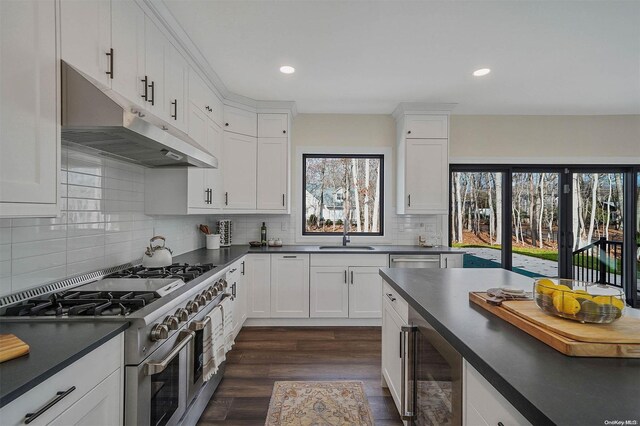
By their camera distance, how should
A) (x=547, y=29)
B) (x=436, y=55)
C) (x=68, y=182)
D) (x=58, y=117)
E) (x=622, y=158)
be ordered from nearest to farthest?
1. (x=58, y=117)
2. (x=68, y=182)
3. (x=547, y=29)
4. (x=436, y=55)
5. (x=622, y=158)

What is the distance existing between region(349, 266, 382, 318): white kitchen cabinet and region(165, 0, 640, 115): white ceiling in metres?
2.02

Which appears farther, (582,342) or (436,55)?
(436,55)

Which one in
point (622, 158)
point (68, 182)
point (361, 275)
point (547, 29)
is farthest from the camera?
point (622, 158)

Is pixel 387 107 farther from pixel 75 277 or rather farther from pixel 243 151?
pixel 75 277

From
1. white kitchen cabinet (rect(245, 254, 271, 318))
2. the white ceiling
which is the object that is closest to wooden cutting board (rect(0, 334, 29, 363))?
the white ceiling

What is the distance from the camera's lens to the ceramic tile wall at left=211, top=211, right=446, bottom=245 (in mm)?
4094

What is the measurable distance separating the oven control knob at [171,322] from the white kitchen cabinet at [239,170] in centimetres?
216

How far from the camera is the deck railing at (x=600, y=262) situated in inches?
162

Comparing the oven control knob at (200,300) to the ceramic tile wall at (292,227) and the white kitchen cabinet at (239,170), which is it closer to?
the white kitchen cabinet at (239,170)

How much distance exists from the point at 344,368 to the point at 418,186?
226cm

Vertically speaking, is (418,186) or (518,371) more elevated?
(418,186)

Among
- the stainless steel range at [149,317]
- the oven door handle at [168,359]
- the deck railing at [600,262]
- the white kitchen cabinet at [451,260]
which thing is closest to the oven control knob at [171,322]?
the stainless steel range at [149,317]

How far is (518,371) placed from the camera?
813 millimetres

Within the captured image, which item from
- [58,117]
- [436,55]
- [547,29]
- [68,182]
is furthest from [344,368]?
[547,29]
